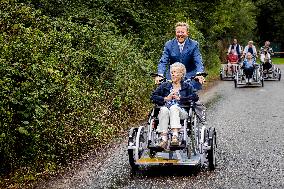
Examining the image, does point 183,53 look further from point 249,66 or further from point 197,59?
point 249,66

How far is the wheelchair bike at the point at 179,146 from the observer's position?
335 inches

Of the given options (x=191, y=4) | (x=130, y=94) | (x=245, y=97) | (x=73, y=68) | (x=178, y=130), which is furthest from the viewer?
(x=191, y=4)

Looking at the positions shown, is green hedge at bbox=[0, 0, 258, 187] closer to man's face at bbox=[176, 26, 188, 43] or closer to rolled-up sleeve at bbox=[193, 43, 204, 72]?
man's face at bbox=[176, 26, 188, 43]

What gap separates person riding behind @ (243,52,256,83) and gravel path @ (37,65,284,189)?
1049 centimetres

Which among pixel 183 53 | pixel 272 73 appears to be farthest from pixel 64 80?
pixel 272 73

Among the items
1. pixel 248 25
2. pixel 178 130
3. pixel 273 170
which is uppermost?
pixel 248 25

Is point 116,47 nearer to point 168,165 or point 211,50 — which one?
point 168,165

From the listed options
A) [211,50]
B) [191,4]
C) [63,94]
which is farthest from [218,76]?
[63,94]

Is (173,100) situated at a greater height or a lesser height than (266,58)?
lesser

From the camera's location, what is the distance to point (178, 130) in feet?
28.1

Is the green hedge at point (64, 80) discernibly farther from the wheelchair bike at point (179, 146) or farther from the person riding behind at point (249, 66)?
the person riding behind at point (249, 66)

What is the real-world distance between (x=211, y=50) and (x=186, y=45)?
79.8 ft

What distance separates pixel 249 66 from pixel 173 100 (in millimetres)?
17246

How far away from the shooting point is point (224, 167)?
900cm
